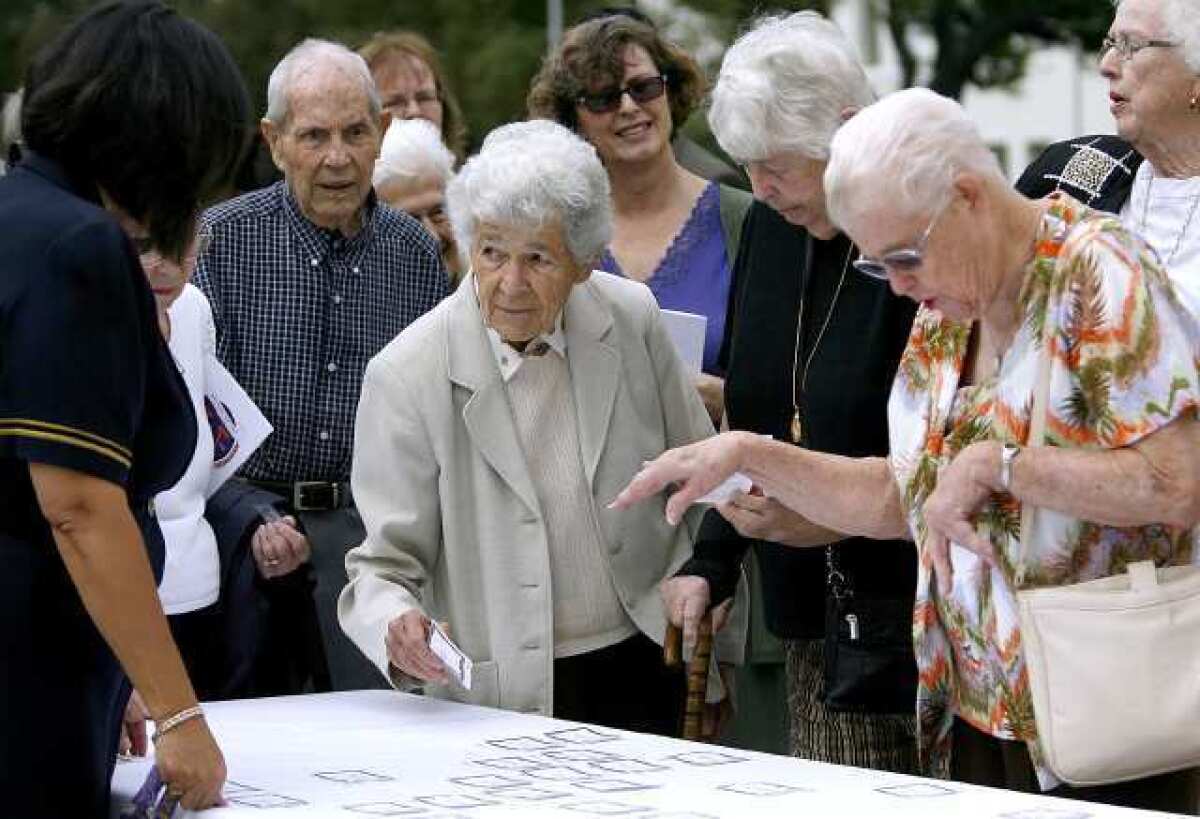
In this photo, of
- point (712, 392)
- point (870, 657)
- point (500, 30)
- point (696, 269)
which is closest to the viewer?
point (870, 657)

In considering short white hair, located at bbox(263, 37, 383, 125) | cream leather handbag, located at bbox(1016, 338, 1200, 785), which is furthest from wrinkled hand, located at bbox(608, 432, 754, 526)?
short white hair, located at bbox(263, 37, 383, 125)

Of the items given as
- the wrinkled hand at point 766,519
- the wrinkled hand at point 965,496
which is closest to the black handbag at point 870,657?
the wrinkled hand at point 766,519

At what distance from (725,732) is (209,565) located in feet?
3.83

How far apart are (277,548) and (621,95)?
→ 1.44m

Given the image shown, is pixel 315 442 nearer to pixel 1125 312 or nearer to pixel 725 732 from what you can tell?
pixel 725 732

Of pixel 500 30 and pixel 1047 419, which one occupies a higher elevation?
pixel 500 30

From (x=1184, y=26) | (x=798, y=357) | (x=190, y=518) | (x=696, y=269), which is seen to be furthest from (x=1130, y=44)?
(x=190, y=518)

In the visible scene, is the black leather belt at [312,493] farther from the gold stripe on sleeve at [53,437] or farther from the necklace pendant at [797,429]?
the gold stripe on sleeve at [53,437]

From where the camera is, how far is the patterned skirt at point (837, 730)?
3938 mm

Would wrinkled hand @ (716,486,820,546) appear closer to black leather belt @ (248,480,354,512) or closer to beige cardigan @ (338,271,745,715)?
beige cardigan @ (338,271,745,715)

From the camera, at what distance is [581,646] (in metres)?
3.96

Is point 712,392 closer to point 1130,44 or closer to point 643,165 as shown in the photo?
point 643,165

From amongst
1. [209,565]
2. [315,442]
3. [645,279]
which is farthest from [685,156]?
[209,565]

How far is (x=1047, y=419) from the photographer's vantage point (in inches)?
122
